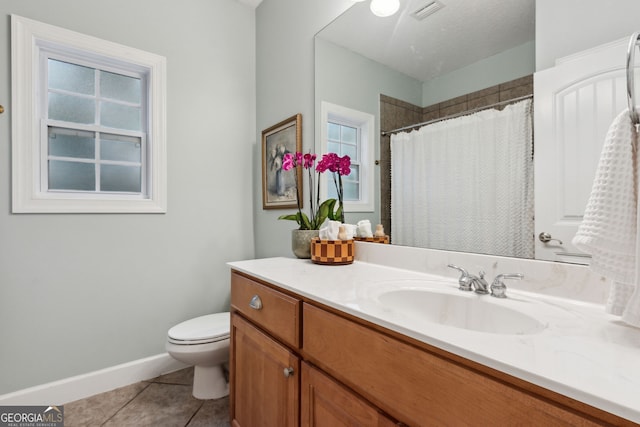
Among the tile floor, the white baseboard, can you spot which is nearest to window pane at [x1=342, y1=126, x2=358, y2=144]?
the tile floor

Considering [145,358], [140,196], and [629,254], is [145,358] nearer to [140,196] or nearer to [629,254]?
[140,196]

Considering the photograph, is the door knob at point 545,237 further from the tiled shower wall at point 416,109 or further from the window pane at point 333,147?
the window pane at point 333,147

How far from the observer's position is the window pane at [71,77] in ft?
6.00

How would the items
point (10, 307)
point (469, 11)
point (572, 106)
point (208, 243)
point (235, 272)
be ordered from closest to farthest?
point (572, 106), point (469, 11), point (235, 272), point (10, 307), point (208, 243)

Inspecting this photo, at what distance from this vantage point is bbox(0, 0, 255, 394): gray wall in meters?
1.66

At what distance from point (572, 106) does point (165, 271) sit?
2.24 meters

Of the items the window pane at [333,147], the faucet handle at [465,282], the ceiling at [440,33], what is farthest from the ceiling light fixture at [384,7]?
the faucet handle at [465,282]

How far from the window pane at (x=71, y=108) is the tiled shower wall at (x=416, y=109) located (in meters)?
1.83

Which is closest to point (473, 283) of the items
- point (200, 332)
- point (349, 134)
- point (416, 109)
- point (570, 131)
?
point (570, 131)

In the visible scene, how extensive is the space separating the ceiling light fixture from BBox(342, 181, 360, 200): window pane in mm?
812

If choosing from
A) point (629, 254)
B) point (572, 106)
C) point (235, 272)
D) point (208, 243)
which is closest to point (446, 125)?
point (572, 106)

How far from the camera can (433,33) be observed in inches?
49.3

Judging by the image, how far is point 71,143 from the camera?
188cm

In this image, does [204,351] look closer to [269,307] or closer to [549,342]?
[269,307]
